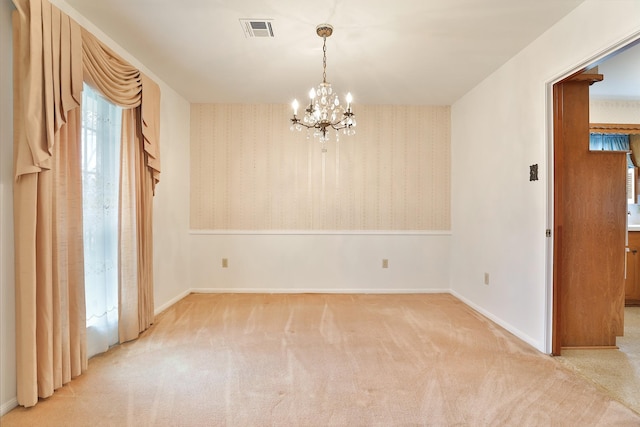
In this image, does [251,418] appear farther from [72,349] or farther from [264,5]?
[264,5]

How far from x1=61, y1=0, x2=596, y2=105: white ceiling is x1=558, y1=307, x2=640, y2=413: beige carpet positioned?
2.60m

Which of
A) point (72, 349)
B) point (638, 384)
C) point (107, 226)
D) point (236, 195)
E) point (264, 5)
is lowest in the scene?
point (638, 384)

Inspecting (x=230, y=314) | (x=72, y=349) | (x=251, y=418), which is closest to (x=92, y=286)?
(x=72, y=349)

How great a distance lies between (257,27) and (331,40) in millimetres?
623

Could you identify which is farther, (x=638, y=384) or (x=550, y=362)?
(x=550, y=362)

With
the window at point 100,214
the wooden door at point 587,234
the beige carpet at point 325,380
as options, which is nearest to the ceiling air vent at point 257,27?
the window at point 100,214

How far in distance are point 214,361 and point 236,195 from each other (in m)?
2.46

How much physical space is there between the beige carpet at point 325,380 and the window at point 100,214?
261 millimetres

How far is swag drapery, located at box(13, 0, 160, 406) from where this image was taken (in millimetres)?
1809

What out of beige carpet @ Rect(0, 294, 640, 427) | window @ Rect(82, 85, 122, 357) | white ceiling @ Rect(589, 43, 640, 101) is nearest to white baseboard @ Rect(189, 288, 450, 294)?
beige carpet @ Rect(0, 294, 640, 427)

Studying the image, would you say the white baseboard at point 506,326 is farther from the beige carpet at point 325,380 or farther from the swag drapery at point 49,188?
the swag drapery at point 49,188

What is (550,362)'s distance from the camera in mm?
2432

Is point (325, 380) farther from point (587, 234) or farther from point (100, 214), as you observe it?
point (587, 234)

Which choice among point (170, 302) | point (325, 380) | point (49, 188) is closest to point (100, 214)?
point (49, 188)
